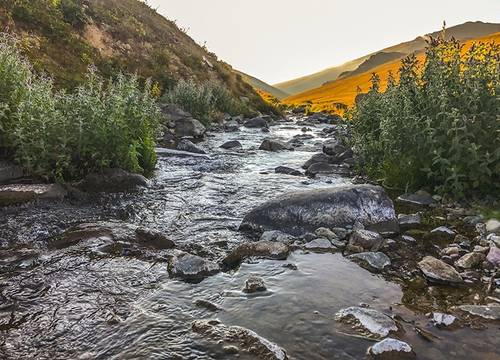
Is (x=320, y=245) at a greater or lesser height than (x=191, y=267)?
lesser

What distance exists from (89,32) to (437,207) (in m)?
28.9

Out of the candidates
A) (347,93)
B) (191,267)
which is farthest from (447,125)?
(347,93)

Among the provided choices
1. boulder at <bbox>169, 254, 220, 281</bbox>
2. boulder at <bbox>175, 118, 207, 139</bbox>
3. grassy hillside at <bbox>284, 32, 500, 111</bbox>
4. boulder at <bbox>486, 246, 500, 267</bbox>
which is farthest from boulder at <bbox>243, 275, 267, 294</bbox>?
grassy hillside at <bbox>284, 32, 500, 111</bbox>

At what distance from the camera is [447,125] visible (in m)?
7.95

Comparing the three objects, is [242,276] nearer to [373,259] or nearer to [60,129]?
[373,259]

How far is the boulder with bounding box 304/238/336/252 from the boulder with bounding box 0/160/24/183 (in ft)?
19.8

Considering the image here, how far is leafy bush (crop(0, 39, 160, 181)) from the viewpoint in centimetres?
855

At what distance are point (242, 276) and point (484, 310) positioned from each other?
8.70ft

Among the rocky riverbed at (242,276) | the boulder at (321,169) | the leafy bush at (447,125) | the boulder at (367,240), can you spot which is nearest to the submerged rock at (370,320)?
the rocky riverbed at (242,276)

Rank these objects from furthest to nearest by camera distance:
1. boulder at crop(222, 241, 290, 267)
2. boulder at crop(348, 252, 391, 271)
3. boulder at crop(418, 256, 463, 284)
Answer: boulder at crop(222, 241, 290, 267), boulder at crop(348, 252, 391, 271), boulder at crop(418, 256, 463, 284)

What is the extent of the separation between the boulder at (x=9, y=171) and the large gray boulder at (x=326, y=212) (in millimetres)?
4790

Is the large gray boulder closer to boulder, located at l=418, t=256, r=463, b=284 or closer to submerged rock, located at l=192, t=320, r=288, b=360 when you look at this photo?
boulder, located at l=418, t=256, r=463, b=284

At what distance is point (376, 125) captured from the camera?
42.4 ft

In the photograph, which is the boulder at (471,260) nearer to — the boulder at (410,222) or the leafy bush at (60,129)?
the boulder at (410,222)
